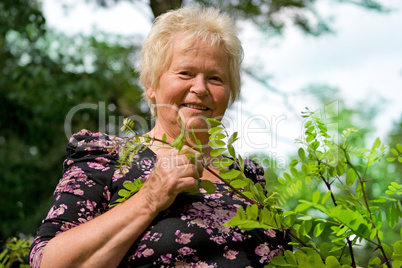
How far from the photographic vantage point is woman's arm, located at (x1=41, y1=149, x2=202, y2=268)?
1307 mm

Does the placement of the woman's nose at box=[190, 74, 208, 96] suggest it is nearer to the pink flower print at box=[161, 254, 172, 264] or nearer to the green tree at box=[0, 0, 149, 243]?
the pink flower print at box=[161, 254, 172, 264]

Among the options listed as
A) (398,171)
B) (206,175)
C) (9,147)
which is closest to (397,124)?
(398,171)

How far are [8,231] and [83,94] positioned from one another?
2.97 m

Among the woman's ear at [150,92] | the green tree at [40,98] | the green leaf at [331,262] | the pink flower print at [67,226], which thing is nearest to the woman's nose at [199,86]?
the woman's ear at [150,92]

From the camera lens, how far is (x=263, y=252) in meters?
1.53

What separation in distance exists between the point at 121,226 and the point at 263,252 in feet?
1.73

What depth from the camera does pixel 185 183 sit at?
4.24ft

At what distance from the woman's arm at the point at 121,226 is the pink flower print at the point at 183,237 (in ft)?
0.44

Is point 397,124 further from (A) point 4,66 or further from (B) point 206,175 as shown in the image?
(B) point 206,175

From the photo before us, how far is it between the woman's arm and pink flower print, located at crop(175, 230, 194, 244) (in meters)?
0.13

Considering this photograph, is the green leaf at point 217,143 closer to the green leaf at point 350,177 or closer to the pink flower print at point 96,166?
the green leaf at point 350,177

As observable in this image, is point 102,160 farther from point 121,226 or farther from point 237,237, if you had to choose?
point 237,237

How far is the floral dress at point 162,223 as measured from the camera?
142 centimetres

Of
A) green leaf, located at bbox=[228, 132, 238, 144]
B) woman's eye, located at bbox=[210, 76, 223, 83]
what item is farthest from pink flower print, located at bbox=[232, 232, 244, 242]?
woman's eye, located at bbox=[210, 76, 223, 83]
